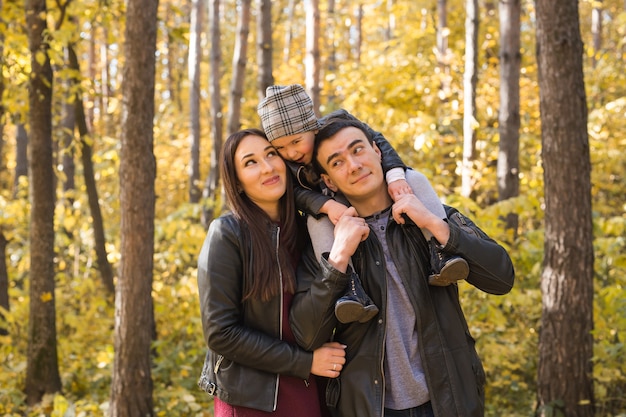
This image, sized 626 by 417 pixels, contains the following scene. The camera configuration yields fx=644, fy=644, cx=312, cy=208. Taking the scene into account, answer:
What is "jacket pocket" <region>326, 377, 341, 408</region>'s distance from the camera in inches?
99.4

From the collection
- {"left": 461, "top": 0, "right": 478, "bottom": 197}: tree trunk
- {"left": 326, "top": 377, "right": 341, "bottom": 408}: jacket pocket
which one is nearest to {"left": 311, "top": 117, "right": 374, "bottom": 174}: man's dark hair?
{"left": 326, "top": 377, "right": 341, "bottom": 408}: jacket pocket

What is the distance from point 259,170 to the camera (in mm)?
2613

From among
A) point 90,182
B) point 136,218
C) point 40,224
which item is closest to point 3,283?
point 90,182

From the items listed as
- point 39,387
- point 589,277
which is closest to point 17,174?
point 39,387

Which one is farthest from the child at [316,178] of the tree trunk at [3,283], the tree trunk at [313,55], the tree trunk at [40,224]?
the tree trunk at [313,55]

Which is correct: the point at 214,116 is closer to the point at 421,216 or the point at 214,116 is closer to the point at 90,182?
the point at 90,182

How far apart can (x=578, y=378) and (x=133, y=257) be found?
12.3 feet

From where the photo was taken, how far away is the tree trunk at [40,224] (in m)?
6.30

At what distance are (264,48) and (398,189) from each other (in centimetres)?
757

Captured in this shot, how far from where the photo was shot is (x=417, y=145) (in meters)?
7.84

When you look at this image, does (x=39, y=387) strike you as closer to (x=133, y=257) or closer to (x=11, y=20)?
(x=133, y=257)

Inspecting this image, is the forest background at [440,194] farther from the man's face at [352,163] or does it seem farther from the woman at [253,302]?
the woman at [253,302]

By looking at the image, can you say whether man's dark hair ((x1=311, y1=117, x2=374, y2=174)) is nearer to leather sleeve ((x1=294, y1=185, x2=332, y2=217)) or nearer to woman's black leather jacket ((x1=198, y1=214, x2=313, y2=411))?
leather sleeve ((x1=294, y1=185, x2=332, y2=217))

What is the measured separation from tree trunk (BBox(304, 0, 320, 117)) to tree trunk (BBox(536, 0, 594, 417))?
6.73 metres
